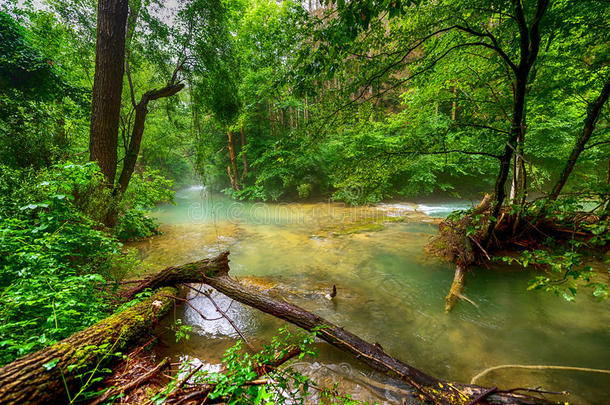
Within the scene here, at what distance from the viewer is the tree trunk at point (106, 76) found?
4156 mm

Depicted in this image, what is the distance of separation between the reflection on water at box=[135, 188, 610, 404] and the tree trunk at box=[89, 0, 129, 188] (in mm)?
3272

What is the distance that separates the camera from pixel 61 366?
1.55 meters

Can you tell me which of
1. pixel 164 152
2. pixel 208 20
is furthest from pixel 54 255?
pixel 164 152

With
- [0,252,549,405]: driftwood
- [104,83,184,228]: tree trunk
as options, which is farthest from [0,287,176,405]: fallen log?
[104,83,184,228]: tree trunk

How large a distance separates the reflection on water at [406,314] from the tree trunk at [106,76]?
3.27 metres

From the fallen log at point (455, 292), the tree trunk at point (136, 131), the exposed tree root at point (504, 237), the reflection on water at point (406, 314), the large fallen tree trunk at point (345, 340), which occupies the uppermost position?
the tree trunk at point (136, 131)

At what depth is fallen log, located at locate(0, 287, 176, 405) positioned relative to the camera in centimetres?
136

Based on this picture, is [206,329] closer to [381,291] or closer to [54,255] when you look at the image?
[54,255]

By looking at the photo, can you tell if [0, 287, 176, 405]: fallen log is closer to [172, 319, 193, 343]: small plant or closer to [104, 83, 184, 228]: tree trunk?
[172, 319, 193, 343]: small plant

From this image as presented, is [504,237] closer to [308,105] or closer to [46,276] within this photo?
[308,105]

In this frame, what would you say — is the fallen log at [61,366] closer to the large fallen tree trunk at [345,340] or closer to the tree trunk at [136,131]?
the large fallen tree trunk at [345,340]

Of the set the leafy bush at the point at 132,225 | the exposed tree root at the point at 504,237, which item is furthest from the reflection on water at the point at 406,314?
the leafy bush at the point at 132,225

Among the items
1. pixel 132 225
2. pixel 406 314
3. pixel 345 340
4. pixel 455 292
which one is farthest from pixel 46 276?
pixel 132 225

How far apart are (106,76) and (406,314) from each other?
752 cm
